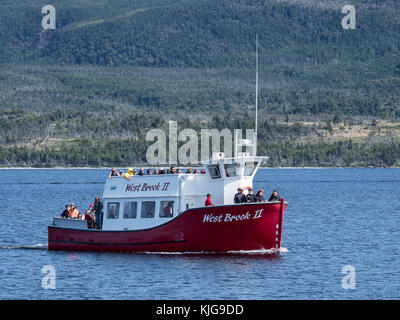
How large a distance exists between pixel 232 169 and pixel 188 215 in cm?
370

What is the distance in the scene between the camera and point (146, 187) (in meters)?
50.5

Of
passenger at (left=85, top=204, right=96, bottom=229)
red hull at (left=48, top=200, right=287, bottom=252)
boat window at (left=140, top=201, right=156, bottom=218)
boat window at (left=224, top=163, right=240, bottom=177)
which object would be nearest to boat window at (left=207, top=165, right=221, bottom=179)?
boat window at (left=224, top=163, right=240, bottom=177)

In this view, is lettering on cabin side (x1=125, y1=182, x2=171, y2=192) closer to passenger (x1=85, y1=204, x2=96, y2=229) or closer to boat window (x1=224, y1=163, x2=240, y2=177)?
passenger (x1=85, y1=204, x2=96, y2=229)

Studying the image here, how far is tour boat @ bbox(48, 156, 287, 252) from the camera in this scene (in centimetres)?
4759

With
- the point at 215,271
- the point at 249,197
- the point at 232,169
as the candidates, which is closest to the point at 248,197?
the point at 249,197

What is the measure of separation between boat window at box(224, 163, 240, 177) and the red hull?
2.84m

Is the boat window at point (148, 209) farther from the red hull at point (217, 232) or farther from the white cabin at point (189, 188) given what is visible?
the red hull at point (217, 232)

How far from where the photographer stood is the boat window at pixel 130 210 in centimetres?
5100

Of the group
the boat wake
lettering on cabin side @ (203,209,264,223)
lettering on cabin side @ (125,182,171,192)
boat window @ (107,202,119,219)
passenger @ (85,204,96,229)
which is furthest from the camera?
the boat wake

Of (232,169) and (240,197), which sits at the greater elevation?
(232,169)

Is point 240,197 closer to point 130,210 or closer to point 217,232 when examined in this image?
point 217,232
